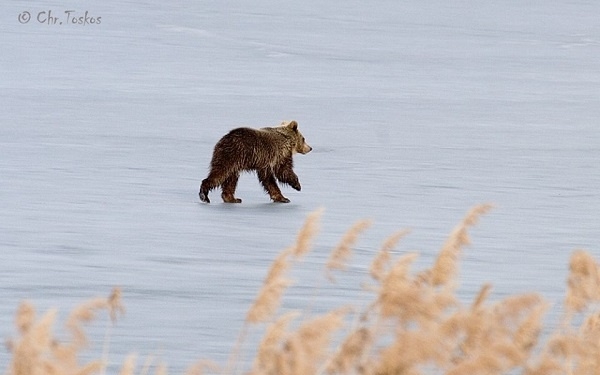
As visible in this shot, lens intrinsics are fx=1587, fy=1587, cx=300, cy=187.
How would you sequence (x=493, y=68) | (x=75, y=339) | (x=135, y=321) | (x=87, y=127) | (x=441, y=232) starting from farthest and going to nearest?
(x=493, y=68), (x=87, y=127), (x=441, y=232), (x=135, y=321), (x=75, y=339)

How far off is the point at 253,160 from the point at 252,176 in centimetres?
203

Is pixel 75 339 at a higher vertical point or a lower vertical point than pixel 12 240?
higher

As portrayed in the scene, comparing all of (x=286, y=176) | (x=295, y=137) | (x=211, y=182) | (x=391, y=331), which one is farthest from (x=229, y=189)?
(x=391, y=331)

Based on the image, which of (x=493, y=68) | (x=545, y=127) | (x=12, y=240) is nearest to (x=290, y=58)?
(x=493, y=68)

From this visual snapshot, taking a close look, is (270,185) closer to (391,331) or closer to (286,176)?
(286,176)

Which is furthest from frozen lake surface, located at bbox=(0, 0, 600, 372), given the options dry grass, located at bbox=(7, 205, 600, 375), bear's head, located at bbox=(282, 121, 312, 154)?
dry grass, located at bbox=(7, 205, 600, 375)

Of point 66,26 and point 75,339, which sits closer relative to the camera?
point 75,339

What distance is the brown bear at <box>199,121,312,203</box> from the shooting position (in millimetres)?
10695

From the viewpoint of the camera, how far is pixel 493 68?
81.7 ft

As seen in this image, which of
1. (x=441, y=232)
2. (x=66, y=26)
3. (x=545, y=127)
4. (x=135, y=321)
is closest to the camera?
(x=135, y=321)

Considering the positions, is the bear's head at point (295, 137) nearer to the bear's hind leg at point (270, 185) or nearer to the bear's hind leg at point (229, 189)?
the bear's hind leg at point (270, 185)

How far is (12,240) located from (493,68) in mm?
16948

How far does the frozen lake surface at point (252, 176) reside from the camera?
25.3ft

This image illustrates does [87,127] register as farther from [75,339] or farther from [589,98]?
[75,339]
